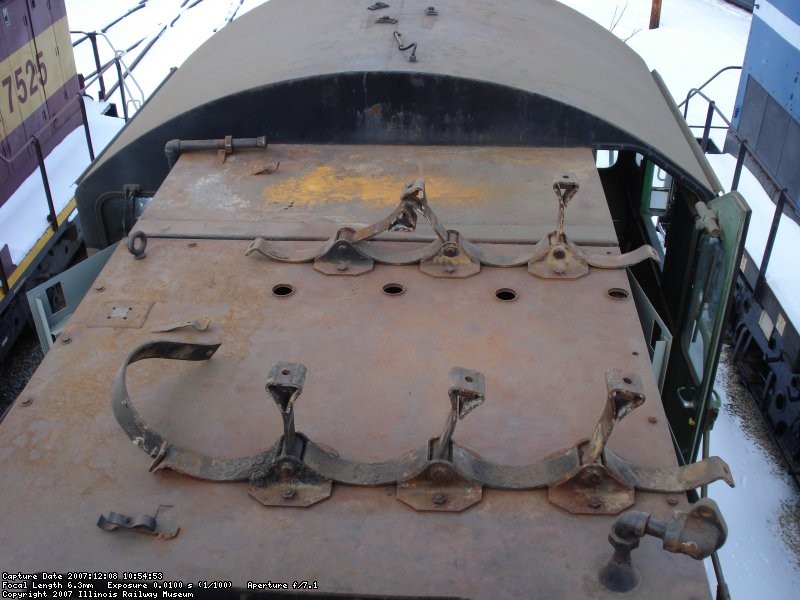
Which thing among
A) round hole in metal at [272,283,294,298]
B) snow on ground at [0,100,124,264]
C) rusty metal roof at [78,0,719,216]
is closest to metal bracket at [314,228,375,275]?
round hole in metal at [272,283,294,298]

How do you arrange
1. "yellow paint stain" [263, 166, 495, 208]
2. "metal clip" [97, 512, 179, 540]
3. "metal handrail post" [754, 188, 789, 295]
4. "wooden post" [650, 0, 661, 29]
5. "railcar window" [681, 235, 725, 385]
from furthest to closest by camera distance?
"wooden post" [650, 0, 661, 29] → "metal handrail post" [754, 188, 789, 295] → "yellow paint stain" [263, 166, 495, 208] → "railcar window" [681, 235, 725, 385] → "metal clip" [97, 512, 179, 540]

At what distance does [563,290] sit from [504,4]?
8.34ft

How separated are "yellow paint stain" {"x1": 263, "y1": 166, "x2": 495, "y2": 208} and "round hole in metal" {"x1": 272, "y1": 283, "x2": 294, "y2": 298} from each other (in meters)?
0.55

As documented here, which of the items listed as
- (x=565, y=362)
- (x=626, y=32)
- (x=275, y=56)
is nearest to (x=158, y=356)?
(x=565, y=362)

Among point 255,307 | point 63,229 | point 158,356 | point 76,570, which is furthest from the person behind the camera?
point 63,229

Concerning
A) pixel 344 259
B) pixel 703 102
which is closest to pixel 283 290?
pixel 344 259

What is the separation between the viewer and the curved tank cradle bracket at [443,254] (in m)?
2.55

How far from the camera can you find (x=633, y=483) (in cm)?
182

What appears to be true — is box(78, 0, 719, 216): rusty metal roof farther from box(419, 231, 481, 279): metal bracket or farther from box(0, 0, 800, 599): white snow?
box(0, 0, 800, 599): white snow

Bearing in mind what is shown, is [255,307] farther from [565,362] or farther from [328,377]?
[565,362]

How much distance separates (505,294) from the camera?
2.49 m

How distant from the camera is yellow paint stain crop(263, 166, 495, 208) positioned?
301 centimetres

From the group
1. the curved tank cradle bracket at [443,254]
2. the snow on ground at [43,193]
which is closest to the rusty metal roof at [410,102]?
the curved tank cradle bracket at [443,254]

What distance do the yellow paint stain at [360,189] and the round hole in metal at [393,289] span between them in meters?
0.51
